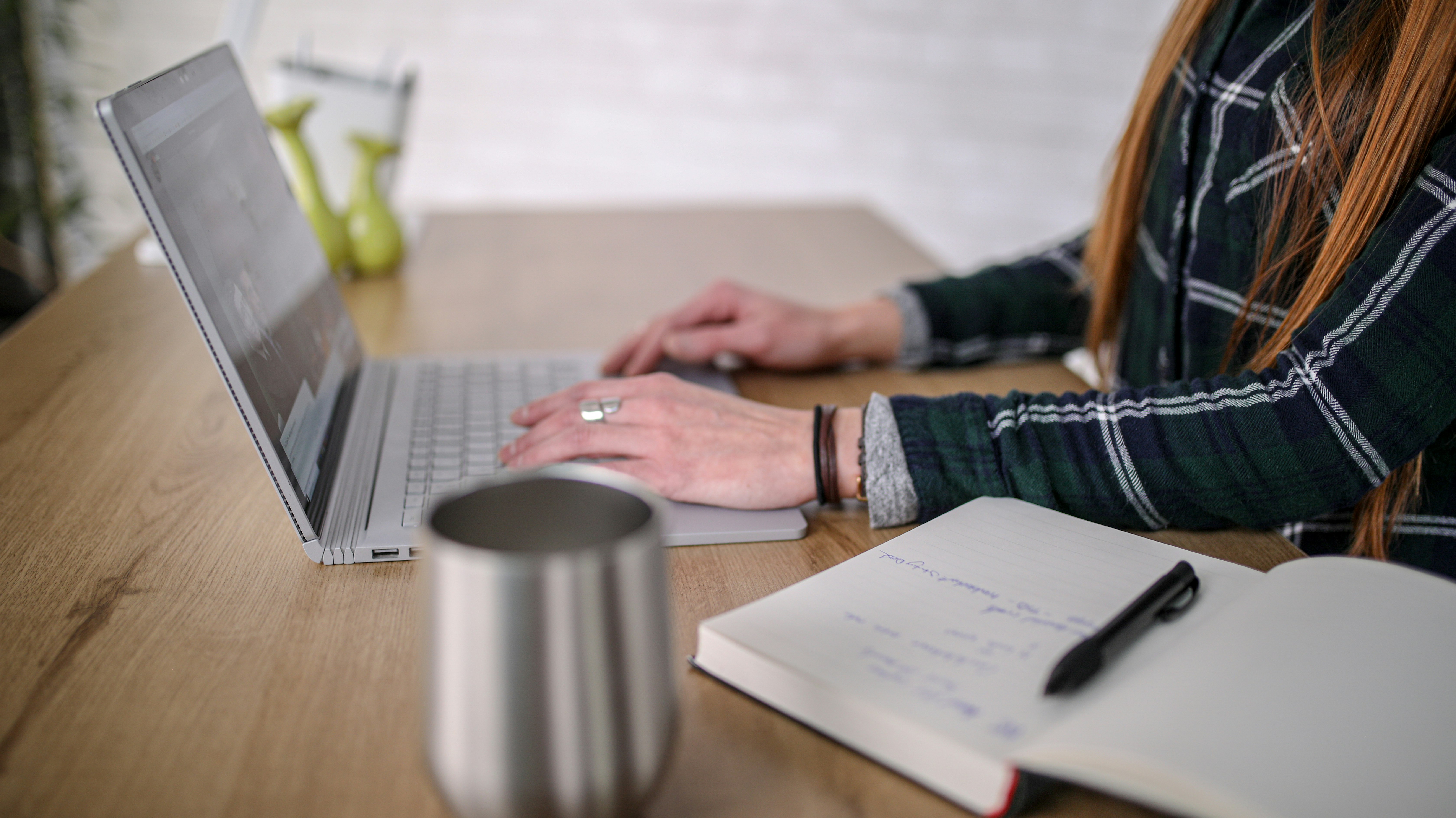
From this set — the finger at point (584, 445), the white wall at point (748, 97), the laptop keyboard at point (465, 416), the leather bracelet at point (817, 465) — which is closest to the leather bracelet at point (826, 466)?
the leather bracelet at point (817, 465)

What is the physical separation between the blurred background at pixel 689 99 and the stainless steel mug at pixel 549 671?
2.37m

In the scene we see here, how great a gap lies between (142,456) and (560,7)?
7.73ft

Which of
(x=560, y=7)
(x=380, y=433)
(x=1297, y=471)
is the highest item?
(x=560, y=7)

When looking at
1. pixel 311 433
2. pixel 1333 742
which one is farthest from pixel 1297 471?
pixel 311 433

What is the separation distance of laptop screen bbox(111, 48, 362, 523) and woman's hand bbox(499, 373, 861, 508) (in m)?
0.14

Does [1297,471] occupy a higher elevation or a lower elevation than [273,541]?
lower

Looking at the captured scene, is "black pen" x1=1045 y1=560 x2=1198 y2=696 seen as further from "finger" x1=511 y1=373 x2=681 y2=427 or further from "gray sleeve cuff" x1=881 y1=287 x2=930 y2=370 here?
"gray sleeve cuff" x1=881 y1=287 x2=930 y2=370

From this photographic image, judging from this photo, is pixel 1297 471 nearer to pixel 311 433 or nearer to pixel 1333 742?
pixel 1333 742

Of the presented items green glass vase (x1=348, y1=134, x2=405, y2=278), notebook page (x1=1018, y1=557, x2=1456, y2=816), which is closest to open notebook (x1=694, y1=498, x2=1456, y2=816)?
notebook page (x1=1018, y1=557, x2=1456, y2=816)

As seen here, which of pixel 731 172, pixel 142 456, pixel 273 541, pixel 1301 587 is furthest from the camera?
pixel 731 172

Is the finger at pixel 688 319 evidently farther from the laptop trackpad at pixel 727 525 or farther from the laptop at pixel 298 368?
the laptop trackpad at pixel 727 525

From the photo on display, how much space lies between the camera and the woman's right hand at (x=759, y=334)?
890 mm

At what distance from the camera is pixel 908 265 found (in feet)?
4.39

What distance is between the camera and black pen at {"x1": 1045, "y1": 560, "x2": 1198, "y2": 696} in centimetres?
39
